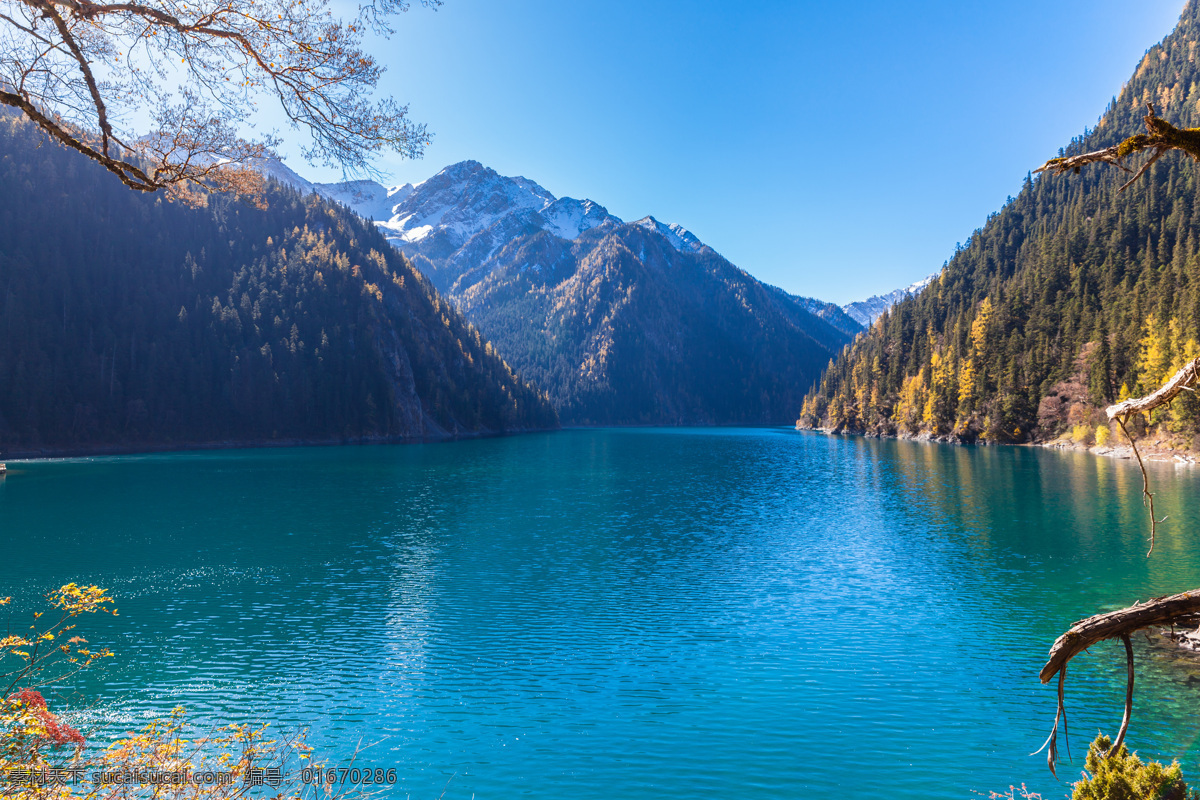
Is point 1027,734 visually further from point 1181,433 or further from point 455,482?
point 1181,433

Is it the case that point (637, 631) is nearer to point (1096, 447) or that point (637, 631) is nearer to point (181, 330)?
point (1096, 447)

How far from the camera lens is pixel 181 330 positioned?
142 meters

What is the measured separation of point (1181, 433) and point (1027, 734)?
7991cm

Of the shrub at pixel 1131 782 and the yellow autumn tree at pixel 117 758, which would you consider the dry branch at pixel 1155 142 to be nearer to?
the shrub at pixel 1131 782

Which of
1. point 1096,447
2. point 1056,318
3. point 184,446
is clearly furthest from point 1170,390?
point 184,446

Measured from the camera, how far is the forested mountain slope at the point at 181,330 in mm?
120250

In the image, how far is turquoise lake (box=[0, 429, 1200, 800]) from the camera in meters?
14.1

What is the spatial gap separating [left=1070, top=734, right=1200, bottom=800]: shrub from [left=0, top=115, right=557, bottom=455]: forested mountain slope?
137m

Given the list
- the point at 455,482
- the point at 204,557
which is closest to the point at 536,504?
the point at 455,482

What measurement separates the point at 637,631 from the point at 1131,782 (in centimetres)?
1569

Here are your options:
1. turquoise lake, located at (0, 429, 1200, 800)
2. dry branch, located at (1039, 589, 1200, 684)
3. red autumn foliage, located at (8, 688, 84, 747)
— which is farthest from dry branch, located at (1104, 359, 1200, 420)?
red autumn foliage, located at (8, 688, 84, 747)

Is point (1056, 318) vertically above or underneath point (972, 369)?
above

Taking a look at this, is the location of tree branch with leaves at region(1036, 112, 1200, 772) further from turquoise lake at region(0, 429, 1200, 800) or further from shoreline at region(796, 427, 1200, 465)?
shoreline at region(796, 427, 1200, 465)

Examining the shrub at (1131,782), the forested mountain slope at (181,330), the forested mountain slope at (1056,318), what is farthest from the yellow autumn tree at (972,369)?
the shrub at (1131,782)
